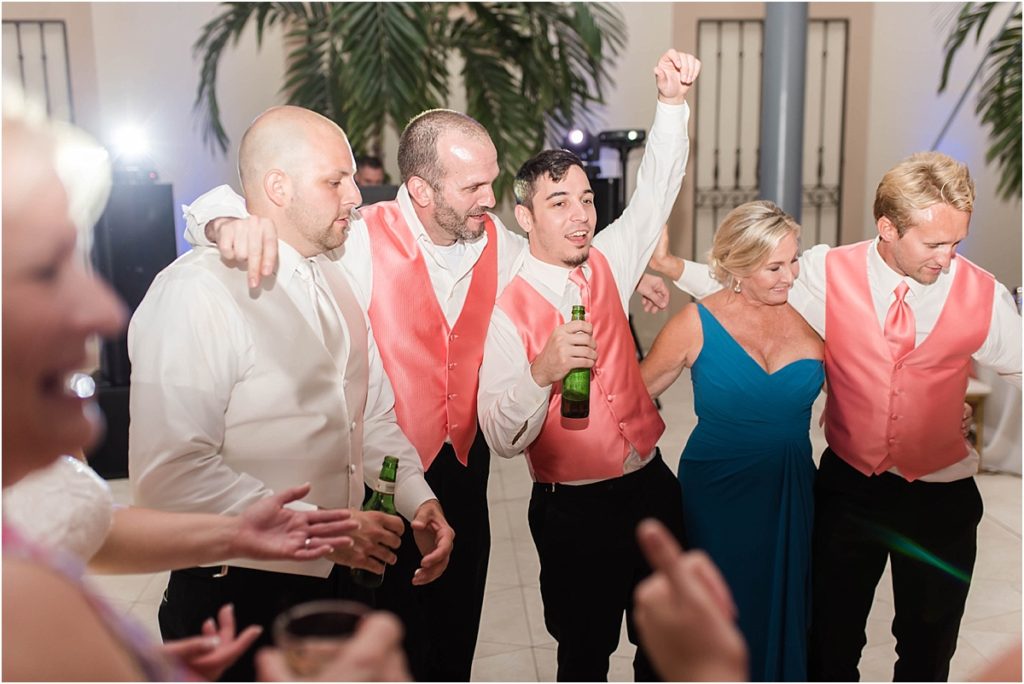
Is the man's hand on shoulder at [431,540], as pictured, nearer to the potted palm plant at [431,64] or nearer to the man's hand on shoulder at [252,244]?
the man's hand on shoulder at [252,244]

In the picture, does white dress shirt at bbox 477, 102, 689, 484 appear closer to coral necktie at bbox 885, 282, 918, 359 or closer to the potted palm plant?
coral necktie at bbox 885, 282, 918, 359

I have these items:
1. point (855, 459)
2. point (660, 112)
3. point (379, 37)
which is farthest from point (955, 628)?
point (379, 37)

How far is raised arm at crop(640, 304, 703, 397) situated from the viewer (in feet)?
7.11

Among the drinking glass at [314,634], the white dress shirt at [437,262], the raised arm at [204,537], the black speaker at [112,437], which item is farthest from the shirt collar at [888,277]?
the black speaker at [112,437]

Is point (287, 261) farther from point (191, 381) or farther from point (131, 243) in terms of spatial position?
point (131, 243)

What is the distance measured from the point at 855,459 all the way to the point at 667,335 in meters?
0.51

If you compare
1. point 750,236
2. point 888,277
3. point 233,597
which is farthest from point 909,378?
point 233,597

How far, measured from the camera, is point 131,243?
13.6ft

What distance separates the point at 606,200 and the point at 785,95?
3.67 ft

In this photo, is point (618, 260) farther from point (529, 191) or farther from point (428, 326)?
point (428, 326)

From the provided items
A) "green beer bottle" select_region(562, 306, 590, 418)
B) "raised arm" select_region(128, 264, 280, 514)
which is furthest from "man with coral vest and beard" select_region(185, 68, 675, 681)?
"raised arm" select_region(128, 264, 280, 514)

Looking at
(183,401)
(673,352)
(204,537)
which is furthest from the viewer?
(673,352)

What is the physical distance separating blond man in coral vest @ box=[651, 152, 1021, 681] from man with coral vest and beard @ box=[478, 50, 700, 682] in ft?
1.35

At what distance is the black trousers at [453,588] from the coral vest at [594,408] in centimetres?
19
